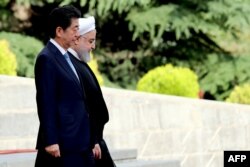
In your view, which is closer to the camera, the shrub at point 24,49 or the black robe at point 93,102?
the black robe at point 93,102

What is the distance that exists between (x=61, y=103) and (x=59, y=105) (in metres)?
0.02

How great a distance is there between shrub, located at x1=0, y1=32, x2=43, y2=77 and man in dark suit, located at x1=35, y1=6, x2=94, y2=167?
21.4 feet

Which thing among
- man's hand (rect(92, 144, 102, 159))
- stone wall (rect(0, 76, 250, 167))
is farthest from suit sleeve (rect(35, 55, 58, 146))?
stone wall (rect(0, 76, 250, 167))

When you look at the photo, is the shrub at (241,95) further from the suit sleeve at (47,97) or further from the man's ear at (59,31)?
the suit sleeve at (47,97)

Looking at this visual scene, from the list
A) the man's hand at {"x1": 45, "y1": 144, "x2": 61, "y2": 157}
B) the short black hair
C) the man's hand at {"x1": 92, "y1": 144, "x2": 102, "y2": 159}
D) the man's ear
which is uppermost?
the short black hair

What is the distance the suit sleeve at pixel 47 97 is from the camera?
5.52m

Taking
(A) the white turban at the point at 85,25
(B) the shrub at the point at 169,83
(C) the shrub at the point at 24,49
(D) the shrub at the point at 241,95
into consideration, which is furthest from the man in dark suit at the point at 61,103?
(D) the shrub at the point at 241,95

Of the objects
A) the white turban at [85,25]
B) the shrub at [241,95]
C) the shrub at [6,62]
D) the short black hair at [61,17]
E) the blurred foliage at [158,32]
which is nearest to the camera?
the short black hair at [61,17]

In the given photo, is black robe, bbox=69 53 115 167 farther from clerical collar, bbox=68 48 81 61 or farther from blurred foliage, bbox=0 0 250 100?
blurred foliage, bbox=0 0 250 100

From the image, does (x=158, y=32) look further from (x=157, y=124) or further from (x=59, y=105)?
(x=59, y=105)

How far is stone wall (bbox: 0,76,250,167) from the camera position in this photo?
32.5 feet

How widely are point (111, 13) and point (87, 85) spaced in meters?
8.50

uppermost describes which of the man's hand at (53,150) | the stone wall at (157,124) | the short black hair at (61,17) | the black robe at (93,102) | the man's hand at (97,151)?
the short black hair at (61,17)

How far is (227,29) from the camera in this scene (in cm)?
1338
